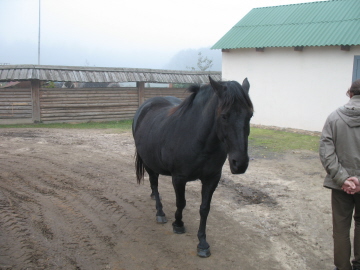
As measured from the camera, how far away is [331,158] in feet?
9.67

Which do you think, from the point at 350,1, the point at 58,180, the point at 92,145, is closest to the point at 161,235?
the point at 58,180

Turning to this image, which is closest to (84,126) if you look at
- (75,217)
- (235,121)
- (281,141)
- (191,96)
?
(281,141)

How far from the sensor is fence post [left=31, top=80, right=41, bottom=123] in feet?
45.1

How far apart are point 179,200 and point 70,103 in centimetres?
1221

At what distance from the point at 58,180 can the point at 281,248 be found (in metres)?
4.09

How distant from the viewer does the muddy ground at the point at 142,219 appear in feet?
11.2

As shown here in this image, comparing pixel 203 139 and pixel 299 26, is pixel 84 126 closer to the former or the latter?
pixel 299 26

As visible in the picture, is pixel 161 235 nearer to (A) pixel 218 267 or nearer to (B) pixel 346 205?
(A) pixel 218 267

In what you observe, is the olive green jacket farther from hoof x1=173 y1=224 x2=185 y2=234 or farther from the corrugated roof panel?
the corrugated roof panel

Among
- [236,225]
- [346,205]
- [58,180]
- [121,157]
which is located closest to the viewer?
[346,205]

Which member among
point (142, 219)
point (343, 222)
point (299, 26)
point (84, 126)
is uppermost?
point (299, 26)

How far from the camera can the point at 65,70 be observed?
48.3ft

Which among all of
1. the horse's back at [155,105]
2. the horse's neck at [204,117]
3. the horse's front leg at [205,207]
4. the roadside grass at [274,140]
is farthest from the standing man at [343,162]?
the roadside grass at [274,140]

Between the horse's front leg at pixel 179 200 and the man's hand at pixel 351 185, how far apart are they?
1635mm
